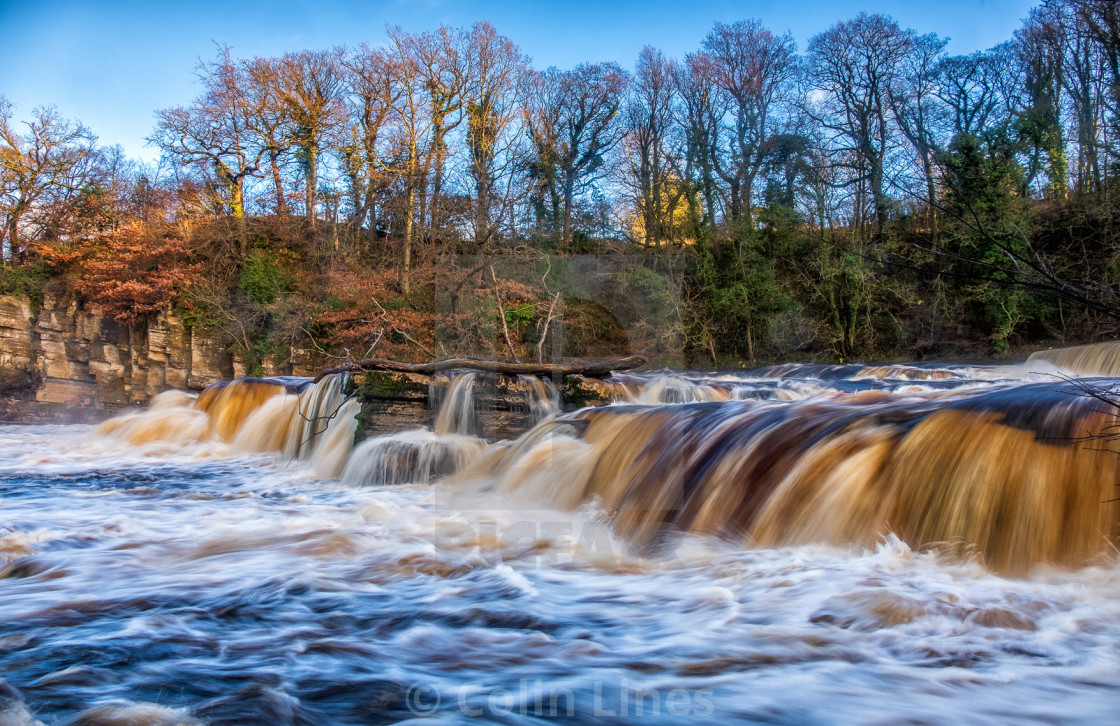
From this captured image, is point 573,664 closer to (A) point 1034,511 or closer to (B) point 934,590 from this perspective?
(B) point 934,590

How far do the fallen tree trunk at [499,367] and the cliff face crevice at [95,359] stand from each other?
524 inches

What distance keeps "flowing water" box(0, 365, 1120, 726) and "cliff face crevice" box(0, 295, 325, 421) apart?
48.6 feet

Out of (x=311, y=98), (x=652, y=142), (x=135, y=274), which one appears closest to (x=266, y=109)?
(x=311, y=98)

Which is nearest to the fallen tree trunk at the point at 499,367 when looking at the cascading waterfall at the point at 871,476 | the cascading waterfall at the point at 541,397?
the cascading waterfall at the point at 541,397

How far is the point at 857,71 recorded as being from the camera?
22.6 metres

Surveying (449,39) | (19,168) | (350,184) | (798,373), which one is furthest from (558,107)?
(19,168)

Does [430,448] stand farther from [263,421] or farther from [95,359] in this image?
[95,359]

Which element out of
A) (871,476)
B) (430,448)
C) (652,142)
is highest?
(652,142)

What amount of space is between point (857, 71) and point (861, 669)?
988 inches

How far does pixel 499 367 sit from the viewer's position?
7.70 meters

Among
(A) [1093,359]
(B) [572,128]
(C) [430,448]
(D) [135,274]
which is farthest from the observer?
(B) [572,128]

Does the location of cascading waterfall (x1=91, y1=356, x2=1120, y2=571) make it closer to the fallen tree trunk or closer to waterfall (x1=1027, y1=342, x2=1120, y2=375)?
the fallen tree trunk

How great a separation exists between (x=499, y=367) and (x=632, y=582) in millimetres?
4309

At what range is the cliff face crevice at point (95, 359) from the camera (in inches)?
799
